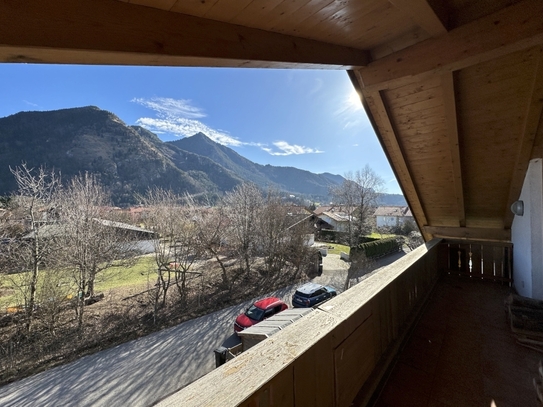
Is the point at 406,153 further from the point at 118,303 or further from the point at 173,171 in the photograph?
the point at 173,171

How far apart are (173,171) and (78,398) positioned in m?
51.3

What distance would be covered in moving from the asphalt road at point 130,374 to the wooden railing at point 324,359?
4967 mm

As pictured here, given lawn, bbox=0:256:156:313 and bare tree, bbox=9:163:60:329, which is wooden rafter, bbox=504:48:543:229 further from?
lawn, bbox=0:256:156:313

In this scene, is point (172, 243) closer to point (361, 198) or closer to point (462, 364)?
point (462, 364)

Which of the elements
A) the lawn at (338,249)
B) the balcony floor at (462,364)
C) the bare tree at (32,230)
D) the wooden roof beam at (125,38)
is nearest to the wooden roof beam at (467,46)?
the wooden roof beam at (125,38)

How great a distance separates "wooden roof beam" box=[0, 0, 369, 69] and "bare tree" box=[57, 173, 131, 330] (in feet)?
28.5

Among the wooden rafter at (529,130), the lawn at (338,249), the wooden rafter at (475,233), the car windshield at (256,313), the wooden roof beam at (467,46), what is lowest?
the lawn at (338,249)

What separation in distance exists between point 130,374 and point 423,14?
7654mm

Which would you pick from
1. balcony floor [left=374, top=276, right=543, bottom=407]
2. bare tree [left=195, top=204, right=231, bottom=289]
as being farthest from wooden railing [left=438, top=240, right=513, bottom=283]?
bare tree [left=195, top=204, right=231, bottom=289]

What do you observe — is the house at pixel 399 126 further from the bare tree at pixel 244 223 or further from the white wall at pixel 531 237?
the bare tree at pixel 244 223

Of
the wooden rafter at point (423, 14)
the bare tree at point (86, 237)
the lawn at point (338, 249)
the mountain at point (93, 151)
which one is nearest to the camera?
the wooden rafter at point (423, 14)

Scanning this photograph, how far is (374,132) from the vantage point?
298 centimetres

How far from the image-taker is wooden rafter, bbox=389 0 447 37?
4.70ft

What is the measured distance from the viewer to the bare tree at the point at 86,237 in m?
7.65
